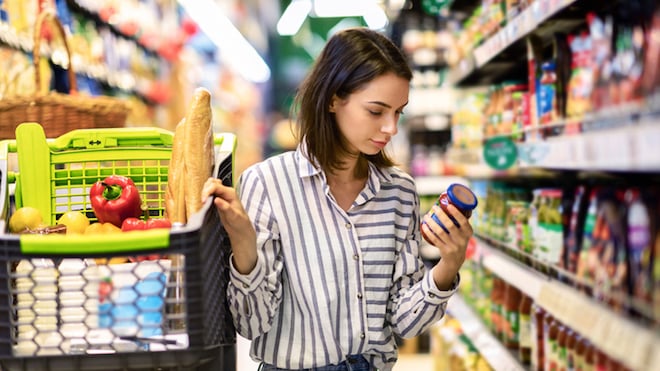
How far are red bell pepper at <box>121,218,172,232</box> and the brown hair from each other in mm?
418

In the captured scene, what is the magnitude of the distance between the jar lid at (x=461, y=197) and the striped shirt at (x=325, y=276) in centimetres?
20

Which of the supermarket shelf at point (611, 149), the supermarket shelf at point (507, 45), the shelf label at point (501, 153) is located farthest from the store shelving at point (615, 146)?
the shelf label at point (501, 153)

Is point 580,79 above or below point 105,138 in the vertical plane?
above

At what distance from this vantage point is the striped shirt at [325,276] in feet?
6.38

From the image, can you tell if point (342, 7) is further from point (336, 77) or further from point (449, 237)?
point (449, 237)

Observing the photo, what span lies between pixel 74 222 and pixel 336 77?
2.35ft

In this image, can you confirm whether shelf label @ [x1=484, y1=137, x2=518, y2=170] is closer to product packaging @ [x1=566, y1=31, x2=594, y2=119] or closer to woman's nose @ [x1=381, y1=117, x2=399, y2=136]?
product packaging @ [x1=566, y1=31, x2=594, y2=119]

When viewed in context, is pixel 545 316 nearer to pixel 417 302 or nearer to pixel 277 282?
pixel 417 302

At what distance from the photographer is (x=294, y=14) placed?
12641mm

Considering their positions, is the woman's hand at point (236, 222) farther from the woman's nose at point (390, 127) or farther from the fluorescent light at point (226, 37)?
the fluorescent light at point (226, 37)

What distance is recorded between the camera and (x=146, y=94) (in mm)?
7410

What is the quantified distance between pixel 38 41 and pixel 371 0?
314 inches

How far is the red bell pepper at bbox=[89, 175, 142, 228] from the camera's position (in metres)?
1.92

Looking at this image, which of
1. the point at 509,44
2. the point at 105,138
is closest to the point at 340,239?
the point at 105,138
